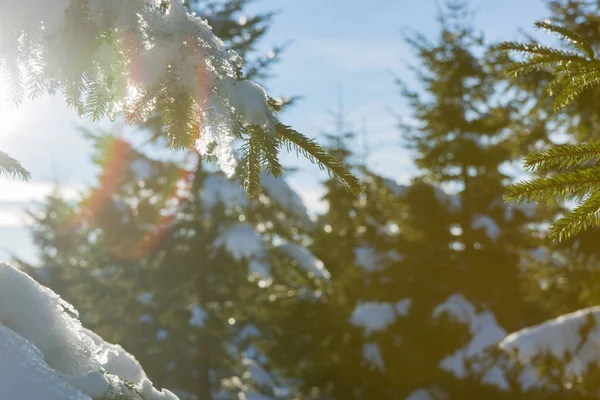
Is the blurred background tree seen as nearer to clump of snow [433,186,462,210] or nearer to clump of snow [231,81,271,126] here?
clump of snow [433,186,462,210]

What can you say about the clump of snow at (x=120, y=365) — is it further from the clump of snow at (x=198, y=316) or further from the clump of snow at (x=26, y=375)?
the clump of snow at (x=198, y=316)

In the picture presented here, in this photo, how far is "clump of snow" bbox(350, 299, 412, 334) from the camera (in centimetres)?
1109

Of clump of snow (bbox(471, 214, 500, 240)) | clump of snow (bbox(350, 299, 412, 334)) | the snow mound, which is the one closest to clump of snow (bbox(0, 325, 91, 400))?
the snow mound

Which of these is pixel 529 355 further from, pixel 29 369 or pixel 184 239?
pixel 29 369

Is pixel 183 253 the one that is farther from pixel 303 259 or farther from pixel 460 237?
pixel 460 237

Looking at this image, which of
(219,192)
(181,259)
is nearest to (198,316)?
(181,259)

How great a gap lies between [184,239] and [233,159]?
882cm

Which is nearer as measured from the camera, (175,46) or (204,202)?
(175,46)

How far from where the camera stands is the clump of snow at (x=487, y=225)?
11508mm

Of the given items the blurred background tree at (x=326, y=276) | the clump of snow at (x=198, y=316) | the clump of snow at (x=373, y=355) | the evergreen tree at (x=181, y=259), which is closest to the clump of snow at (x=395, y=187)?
the blurred background tree at (x=326, y=276)

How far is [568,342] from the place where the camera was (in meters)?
6.90

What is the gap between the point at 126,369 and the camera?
189cm

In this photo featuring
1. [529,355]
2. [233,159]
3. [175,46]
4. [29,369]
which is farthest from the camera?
[529,355]

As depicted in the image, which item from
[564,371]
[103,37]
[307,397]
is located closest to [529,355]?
[564,371]
